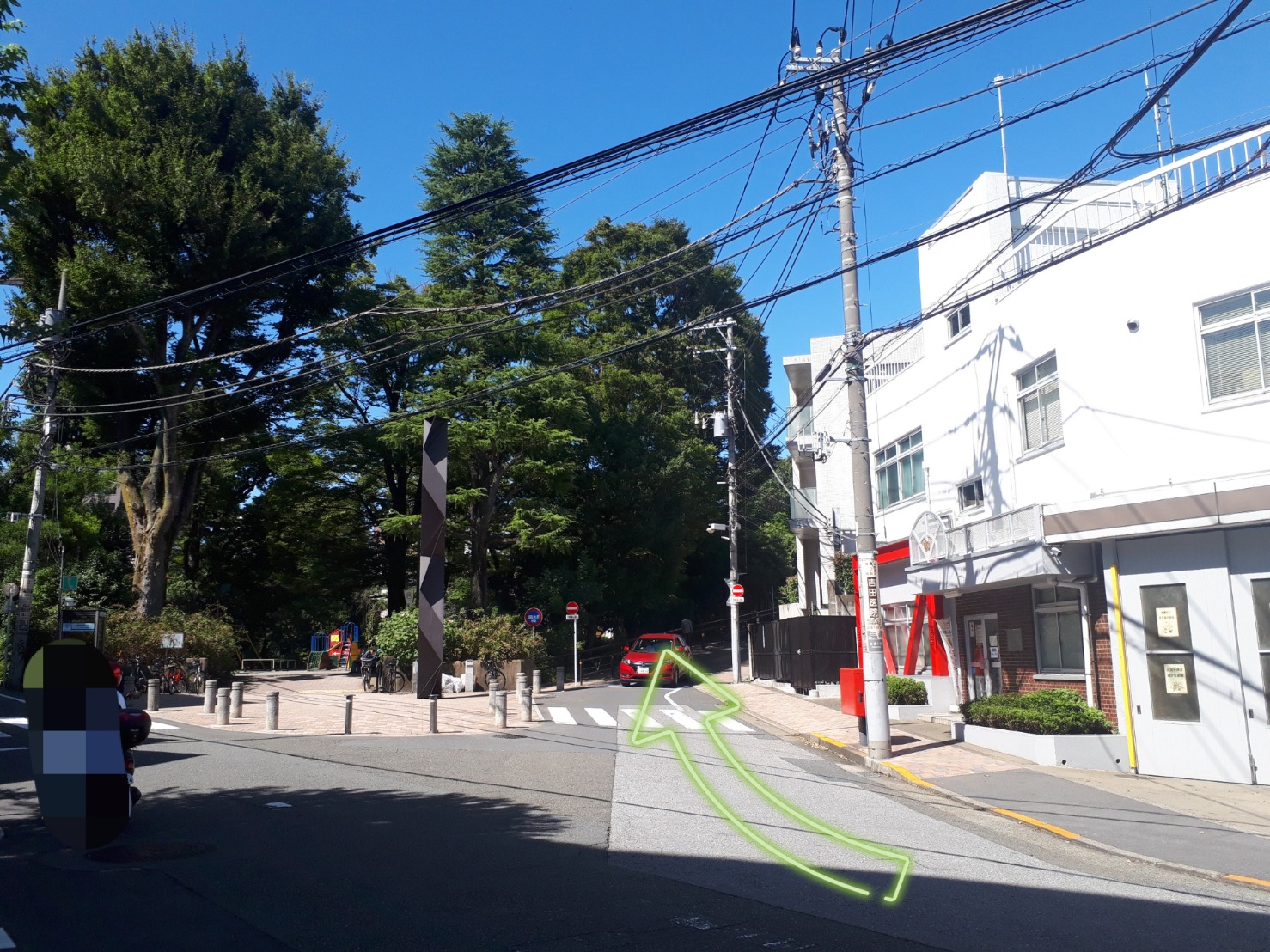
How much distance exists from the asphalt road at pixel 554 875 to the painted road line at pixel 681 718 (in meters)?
6.76

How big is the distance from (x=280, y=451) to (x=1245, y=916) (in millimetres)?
38216

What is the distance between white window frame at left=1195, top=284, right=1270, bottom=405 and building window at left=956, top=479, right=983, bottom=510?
20.0 feet

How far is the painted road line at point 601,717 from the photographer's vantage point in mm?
20866

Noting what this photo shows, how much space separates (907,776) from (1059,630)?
15.7 feet

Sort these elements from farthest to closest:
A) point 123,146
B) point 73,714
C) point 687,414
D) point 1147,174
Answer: point 687,414
point 123,146
point 1147,174
point 73,714

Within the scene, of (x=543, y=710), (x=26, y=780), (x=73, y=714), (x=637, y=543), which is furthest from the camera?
(x=637, y=543)

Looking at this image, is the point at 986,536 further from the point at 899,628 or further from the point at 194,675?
the point at 194,675

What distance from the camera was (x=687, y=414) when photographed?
1908 inches

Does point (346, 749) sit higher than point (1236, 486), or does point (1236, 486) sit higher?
point (1236, 486)

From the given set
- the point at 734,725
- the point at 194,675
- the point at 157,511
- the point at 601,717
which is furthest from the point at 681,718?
the point at 157,511

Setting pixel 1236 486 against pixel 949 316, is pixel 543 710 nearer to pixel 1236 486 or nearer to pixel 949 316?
pixel 949 316

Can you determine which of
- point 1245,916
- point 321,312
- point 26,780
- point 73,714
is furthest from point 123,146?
point 1245,916

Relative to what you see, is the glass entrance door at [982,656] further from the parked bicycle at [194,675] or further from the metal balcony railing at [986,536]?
the parked bicycle at [194,675]
